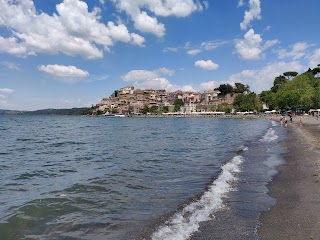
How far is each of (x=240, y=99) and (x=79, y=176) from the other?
17709cm

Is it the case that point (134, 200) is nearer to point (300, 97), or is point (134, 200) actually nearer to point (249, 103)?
point (300, 97)

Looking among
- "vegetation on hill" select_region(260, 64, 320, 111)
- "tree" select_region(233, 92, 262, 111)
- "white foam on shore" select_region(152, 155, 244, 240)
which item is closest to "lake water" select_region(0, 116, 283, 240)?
"white foam on shore" select_region(152, 155, 244, 240)

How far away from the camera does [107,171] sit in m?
15.5

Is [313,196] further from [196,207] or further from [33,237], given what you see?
[33,237]

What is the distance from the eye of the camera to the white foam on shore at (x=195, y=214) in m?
6.92

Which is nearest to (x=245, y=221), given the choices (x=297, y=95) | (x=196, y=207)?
(x=196, y=207)

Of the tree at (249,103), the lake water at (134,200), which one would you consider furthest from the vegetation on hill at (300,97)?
the lake water at (134,200)

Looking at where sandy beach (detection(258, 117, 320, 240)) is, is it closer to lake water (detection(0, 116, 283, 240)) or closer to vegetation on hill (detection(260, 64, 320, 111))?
lake water (detection(0, 116, 283, 240))

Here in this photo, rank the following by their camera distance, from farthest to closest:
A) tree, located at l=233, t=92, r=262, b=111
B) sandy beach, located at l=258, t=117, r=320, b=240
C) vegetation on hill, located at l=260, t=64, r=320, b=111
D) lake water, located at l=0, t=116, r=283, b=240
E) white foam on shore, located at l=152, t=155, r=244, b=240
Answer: tree, located at l=233, t=92, r=262, b=111 → vegetation on hill, located at l=260, t=64, r=320, b=111 → lake water, located at l=0, t=116, r=283, b=240 → white foam on shore, located at l=152, t=155, r=244, b=240 → sandy beach, located at l=258, t=117, r=320, b=240

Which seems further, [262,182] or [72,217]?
[262,182]

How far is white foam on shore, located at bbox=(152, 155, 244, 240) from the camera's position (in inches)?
273

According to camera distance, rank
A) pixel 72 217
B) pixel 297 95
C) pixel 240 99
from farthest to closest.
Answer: pixel 240 99, pixel 297 95, pixel 72 217

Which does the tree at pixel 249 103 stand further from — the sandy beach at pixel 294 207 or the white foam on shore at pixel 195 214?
the white foam on shore at pixel 195 214

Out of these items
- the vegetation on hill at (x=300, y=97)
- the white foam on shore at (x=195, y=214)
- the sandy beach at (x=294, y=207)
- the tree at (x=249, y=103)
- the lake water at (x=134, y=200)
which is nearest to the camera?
the sandy beach at (x=294, y=207)
